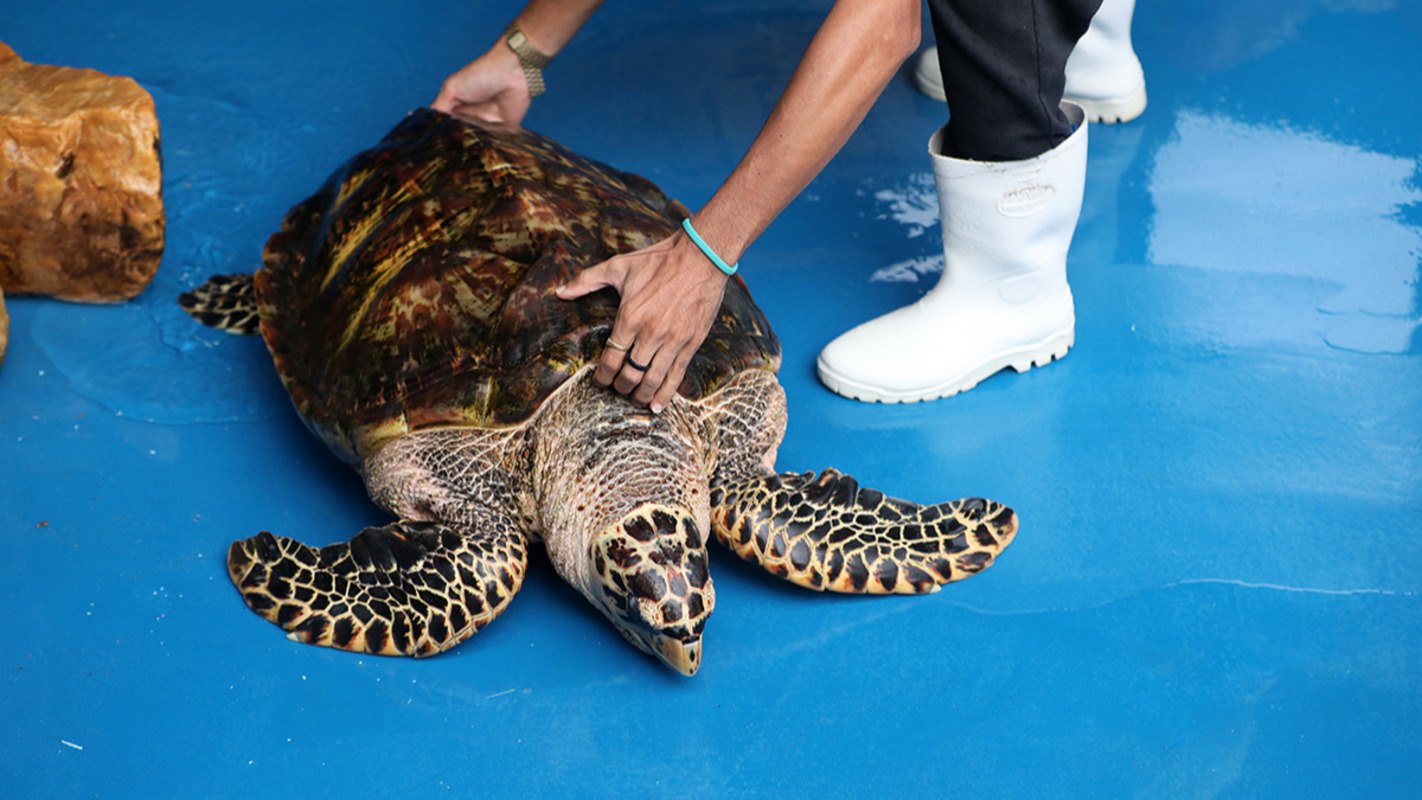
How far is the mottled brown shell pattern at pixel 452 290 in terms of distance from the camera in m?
→ 2.11

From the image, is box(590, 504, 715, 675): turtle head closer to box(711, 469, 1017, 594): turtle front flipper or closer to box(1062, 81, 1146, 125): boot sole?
box(711, 469, 1017, 594): turtle front flipper

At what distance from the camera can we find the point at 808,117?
78.1 inches

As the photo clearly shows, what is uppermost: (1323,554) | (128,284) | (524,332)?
(524,332)

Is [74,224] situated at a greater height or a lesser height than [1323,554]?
greater

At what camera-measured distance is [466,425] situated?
2111mm

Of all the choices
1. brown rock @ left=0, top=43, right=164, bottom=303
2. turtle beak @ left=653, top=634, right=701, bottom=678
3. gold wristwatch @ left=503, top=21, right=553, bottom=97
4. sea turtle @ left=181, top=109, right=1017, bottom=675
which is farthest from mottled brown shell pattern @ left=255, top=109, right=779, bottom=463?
turtle beak @ left=653, top=634, right=701, bottom=678

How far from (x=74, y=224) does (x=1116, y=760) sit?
89.1 inches

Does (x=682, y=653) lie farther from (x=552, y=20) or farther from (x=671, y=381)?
(x=552, y=20)

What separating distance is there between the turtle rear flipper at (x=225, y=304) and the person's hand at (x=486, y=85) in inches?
22.8

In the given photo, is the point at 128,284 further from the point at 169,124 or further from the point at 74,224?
the point at 169,124

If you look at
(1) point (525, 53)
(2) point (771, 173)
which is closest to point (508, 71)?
(1) point (525, 53)

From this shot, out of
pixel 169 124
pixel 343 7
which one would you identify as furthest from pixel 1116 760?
pixel 343 7

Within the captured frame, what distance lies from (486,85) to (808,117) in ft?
3.35

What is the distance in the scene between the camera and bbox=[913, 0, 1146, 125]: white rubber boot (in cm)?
327
